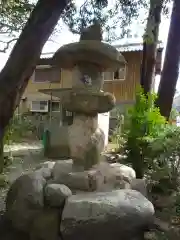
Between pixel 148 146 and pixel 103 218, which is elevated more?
pixel 148 146

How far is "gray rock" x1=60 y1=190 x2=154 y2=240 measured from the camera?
3602mm

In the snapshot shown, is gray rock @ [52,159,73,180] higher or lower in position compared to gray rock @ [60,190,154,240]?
higher

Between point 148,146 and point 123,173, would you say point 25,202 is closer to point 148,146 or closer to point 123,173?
point 123,173

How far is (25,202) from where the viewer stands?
161 inches

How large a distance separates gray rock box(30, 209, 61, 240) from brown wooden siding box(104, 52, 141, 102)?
15507 millimetres

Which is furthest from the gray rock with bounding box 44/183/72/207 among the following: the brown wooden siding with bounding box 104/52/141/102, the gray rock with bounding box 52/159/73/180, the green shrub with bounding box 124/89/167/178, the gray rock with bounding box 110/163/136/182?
the brown wooden siding with bounding box 104/52/141/102

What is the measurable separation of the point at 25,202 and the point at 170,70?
6.46 metres

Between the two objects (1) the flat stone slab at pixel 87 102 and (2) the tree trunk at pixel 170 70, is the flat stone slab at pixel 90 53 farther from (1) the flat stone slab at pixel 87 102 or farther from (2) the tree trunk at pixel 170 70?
(2) the tree trunk at pixel 170 70

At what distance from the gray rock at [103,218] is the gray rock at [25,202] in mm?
509

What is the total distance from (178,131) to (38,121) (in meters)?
16.5

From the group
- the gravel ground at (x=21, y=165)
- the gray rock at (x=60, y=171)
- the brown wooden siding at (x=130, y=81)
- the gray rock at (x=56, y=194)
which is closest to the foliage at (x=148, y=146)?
the gray rock at (x=60, y=171)

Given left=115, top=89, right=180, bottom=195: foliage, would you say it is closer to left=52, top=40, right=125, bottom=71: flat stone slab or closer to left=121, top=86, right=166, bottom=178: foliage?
left=121, top=86, right=166, bottom=178: foliage

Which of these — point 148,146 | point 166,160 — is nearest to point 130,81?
point 148,146

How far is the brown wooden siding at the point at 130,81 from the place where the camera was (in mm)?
19000
